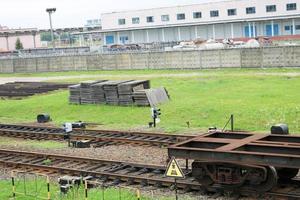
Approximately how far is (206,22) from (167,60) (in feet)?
113

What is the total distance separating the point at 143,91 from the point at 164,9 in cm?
6008

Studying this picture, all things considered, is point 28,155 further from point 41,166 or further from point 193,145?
point 193,145

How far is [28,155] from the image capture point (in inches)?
800

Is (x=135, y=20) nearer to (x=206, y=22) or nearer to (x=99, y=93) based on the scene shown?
(x=206, y=22)

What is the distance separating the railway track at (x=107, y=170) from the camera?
14.1m

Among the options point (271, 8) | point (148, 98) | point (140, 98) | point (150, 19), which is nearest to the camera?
point (148, 98)

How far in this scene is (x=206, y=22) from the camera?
277 ft

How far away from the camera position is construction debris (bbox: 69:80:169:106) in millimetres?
30422

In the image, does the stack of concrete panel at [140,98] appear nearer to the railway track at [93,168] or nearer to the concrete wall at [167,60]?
the railway track at [93,168]

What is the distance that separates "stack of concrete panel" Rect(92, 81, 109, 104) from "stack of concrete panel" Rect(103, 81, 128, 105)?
239 millimetres

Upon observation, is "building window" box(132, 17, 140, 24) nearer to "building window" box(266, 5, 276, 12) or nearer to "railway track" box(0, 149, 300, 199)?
"building window" box(266, 5, 276, 12)

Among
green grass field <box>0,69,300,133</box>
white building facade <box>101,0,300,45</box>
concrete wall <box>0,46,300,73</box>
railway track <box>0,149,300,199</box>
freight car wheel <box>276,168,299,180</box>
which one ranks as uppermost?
white building facade <box>101,0,300,45</box>

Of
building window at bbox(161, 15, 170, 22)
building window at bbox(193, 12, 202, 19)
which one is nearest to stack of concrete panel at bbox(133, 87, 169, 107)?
building window at bbox(193, 12, 202, 19)

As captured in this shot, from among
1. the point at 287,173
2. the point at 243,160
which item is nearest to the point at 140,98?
the point at 287,173
